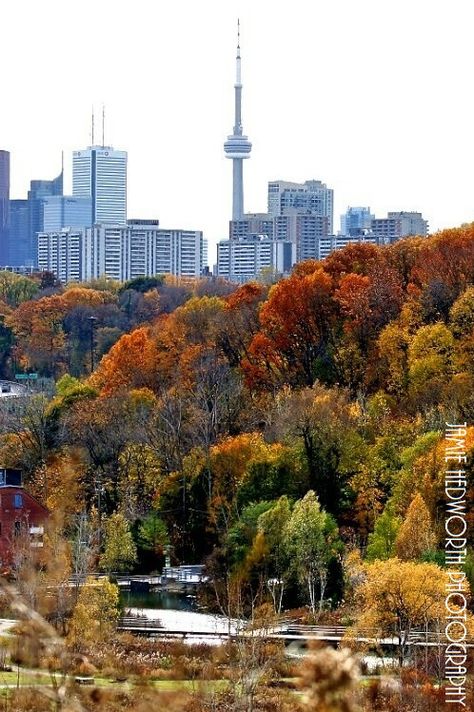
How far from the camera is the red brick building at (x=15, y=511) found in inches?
1272

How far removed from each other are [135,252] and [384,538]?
12701cm

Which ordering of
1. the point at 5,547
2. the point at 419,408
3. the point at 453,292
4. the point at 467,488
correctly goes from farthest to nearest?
the point at 453,292, the point at 419,408, the point at 5,547, the point at 467,488

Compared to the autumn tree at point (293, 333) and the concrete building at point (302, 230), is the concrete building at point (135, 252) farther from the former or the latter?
the autumn tree at point (293, 333)

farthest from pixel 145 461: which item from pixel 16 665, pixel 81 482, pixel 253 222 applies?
pixel 253 222

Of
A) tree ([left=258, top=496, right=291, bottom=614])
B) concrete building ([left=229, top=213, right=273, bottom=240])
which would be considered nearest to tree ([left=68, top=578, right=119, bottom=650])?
tree ([left=258, top=496, right=291, bottom=614])

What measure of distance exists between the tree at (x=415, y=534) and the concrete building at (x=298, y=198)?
14530 centimetres

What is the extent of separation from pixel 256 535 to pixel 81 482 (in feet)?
28.2

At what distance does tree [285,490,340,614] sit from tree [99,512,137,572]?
13.6ft

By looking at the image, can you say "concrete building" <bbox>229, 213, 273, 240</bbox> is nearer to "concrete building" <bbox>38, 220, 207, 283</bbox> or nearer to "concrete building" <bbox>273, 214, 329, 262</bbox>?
"concrete building" <bbox>273, 214, 329, 262</bbox>

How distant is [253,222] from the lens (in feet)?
535

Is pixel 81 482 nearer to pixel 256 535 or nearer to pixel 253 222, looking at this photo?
pixel 256 535

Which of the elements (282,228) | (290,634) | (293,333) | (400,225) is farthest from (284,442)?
(282,228)

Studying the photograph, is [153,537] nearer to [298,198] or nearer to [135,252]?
[135,252]

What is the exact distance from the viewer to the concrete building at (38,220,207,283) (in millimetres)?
152750
